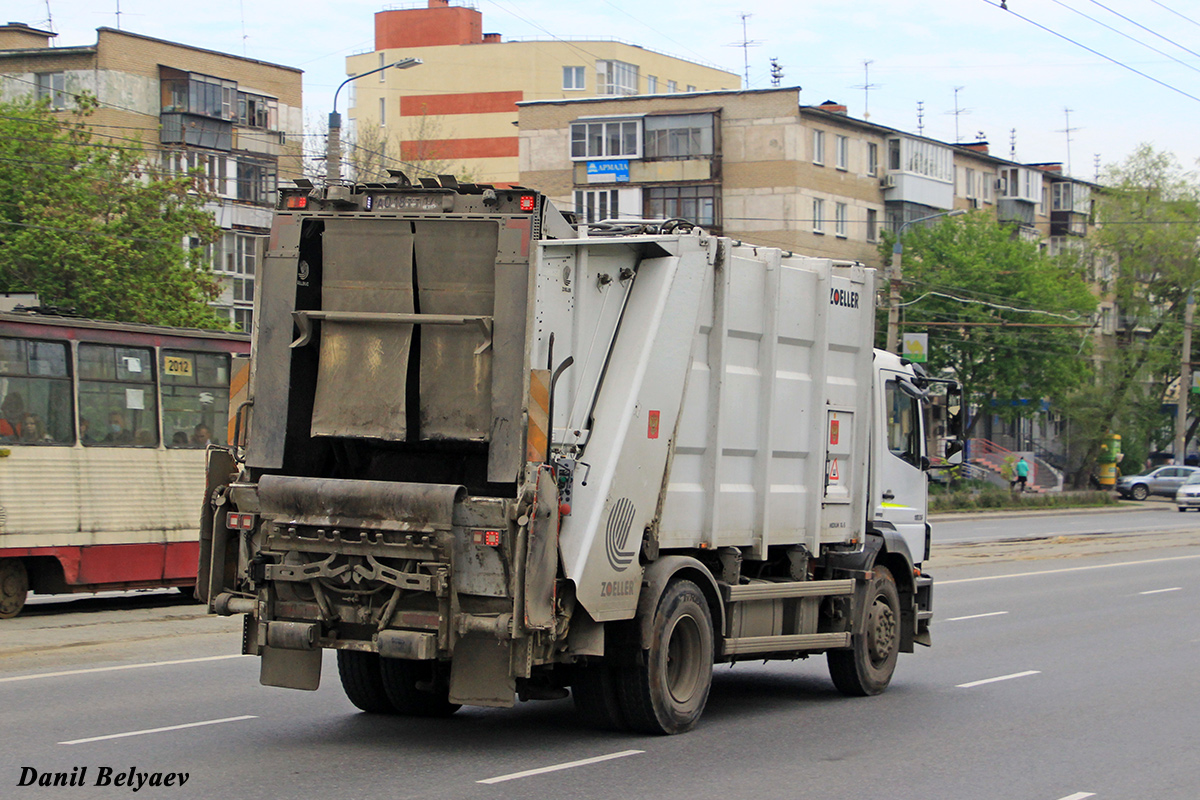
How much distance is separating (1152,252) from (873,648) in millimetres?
71415

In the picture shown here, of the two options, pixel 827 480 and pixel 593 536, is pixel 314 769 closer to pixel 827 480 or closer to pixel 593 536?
pixel 593 536

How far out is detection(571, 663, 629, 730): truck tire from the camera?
8938 mm

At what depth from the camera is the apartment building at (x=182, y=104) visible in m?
58.5

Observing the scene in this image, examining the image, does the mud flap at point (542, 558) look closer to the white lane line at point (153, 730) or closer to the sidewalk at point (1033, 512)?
the white lane line at point (153, 730)

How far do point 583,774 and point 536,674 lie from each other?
1.28 m

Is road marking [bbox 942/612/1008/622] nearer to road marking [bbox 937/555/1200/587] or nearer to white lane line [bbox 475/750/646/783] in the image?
road marking [bbox 937/555/1200/587]

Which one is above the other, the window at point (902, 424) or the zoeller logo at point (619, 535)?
the window at point (902, 424)

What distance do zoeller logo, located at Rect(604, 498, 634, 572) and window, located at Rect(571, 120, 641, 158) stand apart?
2325 inches

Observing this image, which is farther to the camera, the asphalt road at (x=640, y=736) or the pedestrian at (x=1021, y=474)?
the pedestrian at (x=1021, y=474)

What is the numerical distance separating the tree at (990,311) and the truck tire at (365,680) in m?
53.2

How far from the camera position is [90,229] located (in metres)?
32.5

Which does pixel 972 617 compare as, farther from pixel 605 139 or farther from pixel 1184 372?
pixel 605 139

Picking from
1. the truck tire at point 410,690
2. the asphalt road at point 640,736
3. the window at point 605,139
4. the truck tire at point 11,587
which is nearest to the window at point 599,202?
the window at point 605,139

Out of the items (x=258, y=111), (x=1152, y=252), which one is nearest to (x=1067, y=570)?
(x=258, y=111)
